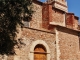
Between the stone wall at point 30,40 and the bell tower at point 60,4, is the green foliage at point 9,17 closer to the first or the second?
the stone wall at point 30,40

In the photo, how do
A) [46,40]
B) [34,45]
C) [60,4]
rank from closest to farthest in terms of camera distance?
[34,45] < [46,40] < [60,4]

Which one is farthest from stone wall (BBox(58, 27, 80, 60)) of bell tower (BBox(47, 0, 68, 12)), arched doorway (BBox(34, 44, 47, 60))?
bell tower (BBox(47, 0, 68, 12))

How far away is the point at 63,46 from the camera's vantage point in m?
14.3

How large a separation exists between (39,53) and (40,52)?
115 millimetres

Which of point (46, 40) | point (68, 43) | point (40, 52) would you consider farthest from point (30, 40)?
point (68, 43)

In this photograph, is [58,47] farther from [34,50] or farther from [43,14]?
[43,14]

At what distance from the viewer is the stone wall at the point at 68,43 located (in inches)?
558

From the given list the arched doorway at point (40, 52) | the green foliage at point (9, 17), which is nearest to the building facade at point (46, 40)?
the arched doorway at point (40, 52)

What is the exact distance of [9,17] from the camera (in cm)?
643

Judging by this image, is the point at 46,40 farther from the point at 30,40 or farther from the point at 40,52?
the point at 30,40

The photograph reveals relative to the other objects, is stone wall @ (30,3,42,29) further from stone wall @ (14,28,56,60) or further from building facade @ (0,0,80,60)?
stone wall @ (14,28,56,60)

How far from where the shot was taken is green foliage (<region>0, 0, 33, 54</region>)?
6359 mm

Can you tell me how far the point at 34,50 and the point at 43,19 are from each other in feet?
17.0

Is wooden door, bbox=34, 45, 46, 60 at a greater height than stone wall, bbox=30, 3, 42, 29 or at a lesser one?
lesser
